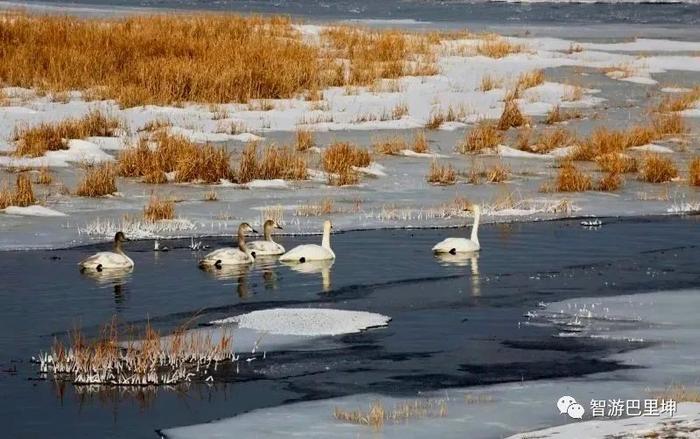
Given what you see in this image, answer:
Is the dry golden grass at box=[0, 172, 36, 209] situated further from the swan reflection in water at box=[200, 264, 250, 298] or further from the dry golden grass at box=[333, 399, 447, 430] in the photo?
the dry golden grass at box=[333, 399, 447, 430]

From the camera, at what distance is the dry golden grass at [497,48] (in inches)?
1299

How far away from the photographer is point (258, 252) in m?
14.3

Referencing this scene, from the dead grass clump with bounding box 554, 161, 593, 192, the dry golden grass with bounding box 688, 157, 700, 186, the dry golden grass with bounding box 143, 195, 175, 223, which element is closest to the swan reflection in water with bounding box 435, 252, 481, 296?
the dry golden grass with bounding box 143, 195, 175, 223

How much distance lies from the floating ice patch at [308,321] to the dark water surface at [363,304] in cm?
20

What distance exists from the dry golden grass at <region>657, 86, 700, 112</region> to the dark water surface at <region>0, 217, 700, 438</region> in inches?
389

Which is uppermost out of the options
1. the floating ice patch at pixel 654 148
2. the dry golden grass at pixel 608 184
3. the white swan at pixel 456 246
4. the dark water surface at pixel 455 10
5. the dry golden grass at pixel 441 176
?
A: the white swan at pixel 456 246

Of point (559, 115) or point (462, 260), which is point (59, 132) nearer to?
point (559, 115)

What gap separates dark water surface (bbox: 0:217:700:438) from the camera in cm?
890

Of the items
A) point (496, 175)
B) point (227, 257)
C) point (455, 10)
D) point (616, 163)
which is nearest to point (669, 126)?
point (616, 163)

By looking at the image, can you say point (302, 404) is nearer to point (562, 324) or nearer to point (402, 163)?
point (562, 324)

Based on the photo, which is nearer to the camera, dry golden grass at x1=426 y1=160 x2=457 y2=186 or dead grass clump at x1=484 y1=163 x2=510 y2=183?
dry golden grass at x1=426 y1=160 x2=457 y2=186

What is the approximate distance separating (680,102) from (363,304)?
15722 mm

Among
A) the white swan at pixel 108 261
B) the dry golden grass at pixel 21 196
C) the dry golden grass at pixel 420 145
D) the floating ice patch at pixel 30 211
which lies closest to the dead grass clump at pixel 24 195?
the dry golden grass at pixel 21 196

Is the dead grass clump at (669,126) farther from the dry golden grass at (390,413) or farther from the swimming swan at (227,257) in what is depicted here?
the dry golden grass at (390,413)
